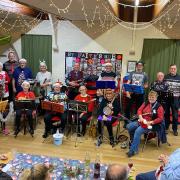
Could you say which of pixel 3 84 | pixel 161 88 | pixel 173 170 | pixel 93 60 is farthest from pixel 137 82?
pixel 173 170

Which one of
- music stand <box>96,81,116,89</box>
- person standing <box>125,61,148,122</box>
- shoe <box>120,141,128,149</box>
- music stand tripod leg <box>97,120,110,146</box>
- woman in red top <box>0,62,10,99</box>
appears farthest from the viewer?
person standing <box>125,61,148,122</box>

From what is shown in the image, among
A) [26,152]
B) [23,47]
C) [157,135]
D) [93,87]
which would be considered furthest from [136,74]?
[23,47]

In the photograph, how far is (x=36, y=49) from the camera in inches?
299

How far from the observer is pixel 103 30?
7.16 m

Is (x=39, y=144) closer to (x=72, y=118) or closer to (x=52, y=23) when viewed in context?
(x=72, y=118)

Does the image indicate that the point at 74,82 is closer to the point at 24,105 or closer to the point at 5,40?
the point at 24,105

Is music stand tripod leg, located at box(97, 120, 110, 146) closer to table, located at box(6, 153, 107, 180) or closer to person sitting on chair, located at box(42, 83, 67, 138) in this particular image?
person sitting on chair, located at box(42, 83, 67, 138)

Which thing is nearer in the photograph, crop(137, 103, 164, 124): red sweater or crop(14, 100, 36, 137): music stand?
crop(137, 103, 164, 124): red sweater

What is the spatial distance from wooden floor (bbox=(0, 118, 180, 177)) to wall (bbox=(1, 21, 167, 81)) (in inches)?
106

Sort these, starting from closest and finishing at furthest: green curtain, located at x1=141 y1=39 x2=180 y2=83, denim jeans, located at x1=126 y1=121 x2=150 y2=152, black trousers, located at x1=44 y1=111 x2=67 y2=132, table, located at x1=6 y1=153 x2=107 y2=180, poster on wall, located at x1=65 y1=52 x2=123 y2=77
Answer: table, located at x1=6 y1=153 x2=107 y2=180 → denim jeans, located at x1=126 y1=121 x2=150 y2=152 → black trousers, located at x1=44 y1=111 x2=67 y2=132 → green curtain, located at x1=141 y1=39 x2=180 y2=83 → poster on wall, located at x1=65 y1=52 x2=123 y2=77

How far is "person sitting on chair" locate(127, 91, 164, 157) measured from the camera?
4.70 metres

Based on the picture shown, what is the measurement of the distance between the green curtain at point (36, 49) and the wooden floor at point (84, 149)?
9.17 feet

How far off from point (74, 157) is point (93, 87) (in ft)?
7.79

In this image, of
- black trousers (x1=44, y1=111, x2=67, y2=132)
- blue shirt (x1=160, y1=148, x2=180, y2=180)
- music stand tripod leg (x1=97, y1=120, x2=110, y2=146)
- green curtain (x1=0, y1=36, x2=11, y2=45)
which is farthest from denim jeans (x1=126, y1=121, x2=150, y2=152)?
green curtain (x1=0, y1=36, x2=11, y2=45)
